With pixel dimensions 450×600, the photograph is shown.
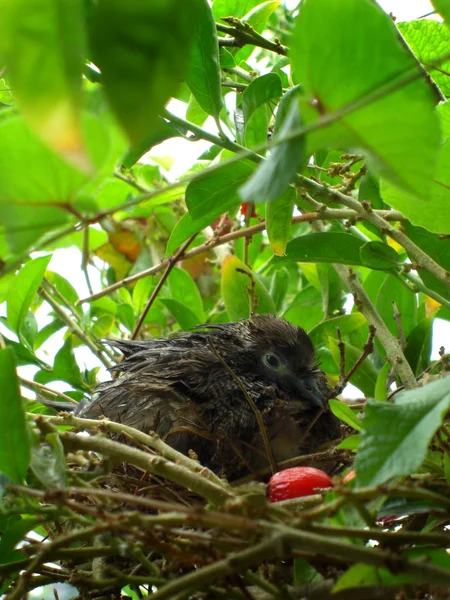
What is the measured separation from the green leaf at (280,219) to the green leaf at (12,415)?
47 centimetres

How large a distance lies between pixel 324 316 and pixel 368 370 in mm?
363

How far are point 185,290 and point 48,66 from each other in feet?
4.88

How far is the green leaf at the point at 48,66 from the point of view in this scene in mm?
383

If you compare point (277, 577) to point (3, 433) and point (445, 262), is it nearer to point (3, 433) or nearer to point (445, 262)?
point (3, 433)

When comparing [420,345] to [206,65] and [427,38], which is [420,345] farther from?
[206,65]

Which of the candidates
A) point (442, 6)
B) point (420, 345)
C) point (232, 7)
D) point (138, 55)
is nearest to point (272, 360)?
point (420, 345)

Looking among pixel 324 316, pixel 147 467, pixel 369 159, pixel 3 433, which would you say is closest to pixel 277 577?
pixel 147 467

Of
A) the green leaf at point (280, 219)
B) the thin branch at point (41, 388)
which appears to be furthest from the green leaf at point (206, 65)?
the thin branch at point (41, 388)

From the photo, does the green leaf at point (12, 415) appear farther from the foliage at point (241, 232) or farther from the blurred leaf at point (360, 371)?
the blurred leaf at point (360, 371)

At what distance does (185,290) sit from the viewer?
1875mm

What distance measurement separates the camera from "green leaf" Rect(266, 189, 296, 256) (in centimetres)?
104

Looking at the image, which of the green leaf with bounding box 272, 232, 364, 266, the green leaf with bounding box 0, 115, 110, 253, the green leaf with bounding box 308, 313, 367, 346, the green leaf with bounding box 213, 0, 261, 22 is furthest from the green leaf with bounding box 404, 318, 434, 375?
the green leaf with bounding box 0, 115, 110, 253

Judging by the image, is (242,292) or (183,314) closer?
(242,292)

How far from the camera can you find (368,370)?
4.59ft
